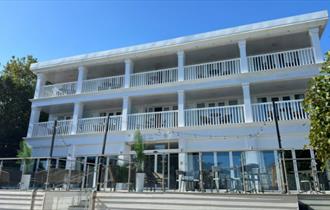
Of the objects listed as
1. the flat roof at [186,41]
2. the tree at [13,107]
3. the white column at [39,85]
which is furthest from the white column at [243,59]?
the tree at [13,107]

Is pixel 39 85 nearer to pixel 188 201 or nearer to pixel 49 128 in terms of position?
pixel 49 128

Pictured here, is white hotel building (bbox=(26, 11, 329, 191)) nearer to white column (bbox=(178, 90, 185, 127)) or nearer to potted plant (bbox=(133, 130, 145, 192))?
white column (bbox=(178, 90, 185, 127))

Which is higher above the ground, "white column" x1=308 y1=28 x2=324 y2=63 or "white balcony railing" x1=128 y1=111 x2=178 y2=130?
"white column" x1=308 y1=28 x2=324 y2=63

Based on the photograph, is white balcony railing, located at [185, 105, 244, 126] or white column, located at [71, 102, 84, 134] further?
white column, located at [71, 102, 84, 134]

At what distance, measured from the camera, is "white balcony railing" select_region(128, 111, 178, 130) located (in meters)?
15.0

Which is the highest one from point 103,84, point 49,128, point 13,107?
point 103,84

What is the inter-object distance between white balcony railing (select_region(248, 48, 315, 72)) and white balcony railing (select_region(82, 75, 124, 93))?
7.64m

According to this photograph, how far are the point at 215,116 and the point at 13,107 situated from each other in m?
15.1

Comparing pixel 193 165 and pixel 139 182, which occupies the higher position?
pixel 193 165

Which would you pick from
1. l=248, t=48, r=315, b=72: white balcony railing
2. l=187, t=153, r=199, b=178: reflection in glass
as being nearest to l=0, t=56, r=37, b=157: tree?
l=187, t=153, r=199, b=178: reflection in glass

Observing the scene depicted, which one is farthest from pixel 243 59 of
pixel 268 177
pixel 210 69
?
pixel 268 177

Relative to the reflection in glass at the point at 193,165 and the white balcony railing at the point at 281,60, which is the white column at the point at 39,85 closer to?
the reflection in glass at the point at 193,165

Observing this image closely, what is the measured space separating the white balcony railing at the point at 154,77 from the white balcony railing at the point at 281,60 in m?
4.25

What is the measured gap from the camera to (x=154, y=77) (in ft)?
54.4
